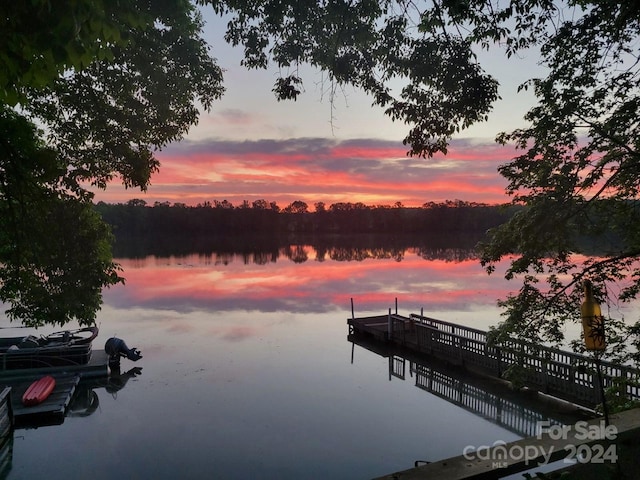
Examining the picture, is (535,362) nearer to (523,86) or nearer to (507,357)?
(507,357)

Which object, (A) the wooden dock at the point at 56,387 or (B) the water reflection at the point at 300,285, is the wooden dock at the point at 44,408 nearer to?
(A) the wooden dock at the point at 56,387

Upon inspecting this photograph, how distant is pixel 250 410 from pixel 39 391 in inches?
268

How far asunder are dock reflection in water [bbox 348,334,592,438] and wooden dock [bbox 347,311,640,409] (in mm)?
347

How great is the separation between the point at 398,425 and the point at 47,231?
10.4 m

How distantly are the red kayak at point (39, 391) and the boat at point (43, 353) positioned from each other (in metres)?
1.85

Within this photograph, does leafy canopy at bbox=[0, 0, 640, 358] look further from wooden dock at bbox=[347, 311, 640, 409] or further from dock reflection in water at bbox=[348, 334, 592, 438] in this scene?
dock reflection in water at bbox=[348, 334, 592, 438]

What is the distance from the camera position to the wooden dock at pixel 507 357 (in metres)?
7.80

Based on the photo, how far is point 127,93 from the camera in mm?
8680

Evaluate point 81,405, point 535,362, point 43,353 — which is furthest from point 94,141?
point 535,362

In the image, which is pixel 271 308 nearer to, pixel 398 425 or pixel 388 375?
pixel 388 375

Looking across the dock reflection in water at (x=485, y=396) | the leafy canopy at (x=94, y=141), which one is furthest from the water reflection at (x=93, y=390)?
the dock reflection in water at (x=485, y=396)

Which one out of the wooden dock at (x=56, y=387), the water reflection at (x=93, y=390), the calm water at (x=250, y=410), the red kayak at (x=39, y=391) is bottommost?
the water reflection at (x=93, y=390)

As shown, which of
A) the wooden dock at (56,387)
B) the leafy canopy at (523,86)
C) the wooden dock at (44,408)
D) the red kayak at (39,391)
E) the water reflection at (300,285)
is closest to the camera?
the leafy canopy at (523,86)

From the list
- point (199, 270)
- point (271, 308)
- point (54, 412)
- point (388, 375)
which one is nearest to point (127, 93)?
point (54, 412)
